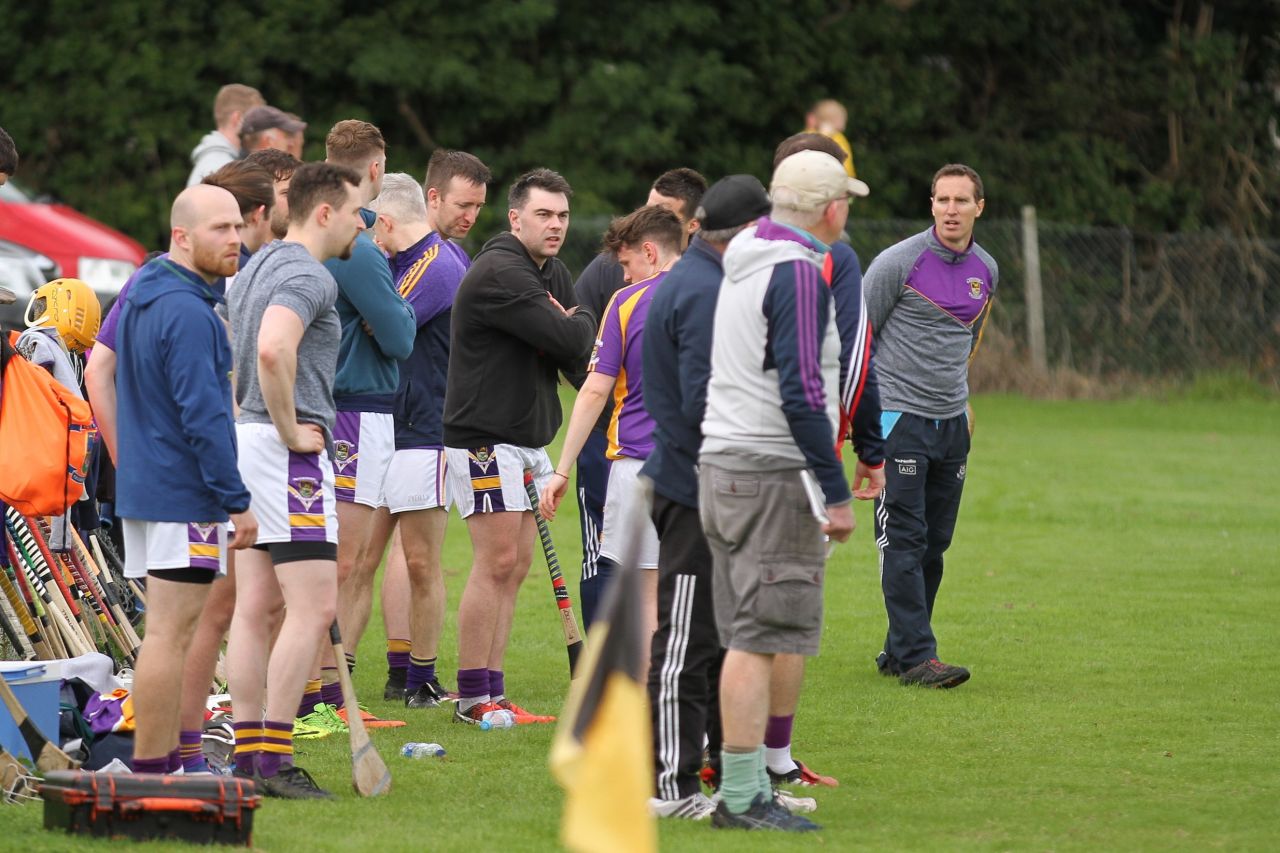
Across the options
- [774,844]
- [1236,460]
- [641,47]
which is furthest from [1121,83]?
[774,844]

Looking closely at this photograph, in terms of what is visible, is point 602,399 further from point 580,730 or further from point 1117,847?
point 580,730

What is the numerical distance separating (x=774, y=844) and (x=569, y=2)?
66.5ft

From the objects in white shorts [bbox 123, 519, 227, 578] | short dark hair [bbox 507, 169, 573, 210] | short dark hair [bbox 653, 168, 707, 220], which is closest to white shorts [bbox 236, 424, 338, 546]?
white shorts [bbox 123, 519, 227, 578]

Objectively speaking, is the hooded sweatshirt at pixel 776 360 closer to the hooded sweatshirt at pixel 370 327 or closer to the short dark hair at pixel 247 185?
the hooded sweatshirt at pixel 370 327

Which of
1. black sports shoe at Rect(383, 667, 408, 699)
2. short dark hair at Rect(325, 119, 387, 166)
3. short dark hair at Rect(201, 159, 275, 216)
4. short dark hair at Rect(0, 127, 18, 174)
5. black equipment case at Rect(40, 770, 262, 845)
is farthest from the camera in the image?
black sports shoe at Rect(383, 667, 408, 699)

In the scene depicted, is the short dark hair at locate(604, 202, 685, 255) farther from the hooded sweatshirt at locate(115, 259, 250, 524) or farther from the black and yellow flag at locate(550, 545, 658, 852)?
the black and yellow flag at locate(550, 545, 658, 852)

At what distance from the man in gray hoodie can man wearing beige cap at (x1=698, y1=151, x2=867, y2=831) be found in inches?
228

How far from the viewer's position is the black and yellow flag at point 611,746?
3.50 m

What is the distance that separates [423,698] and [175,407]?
2.60 m

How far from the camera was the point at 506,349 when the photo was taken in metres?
7.35

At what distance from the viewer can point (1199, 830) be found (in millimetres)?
5562

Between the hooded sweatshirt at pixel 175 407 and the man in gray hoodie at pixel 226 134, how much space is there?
519cm

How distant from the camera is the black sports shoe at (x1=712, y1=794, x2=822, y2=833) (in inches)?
216

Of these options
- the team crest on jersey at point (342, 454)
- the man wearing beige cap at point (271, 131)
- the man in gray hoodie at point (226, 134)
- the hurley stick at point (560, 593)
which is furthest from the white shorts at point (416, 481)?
the man in gray hoodie at point (226, 134)
